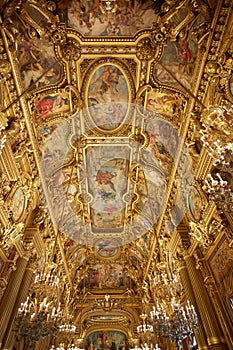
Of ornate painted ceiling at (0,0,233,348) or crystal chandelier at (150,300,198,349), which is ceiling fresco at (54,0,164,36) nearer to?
ornate painted ceiling at (0,0,233,348)

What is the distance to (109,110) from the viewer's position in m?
9.69

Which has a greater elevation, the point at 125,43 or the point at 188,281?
the point at 125,43

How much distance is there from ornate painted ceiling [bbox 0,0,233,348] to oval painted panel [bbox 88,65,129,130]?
0.13 feet

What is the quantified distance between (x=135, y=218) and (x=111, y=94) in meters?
8.00

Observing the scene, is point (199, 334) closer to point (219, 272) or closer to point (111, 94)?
point (219, 272)

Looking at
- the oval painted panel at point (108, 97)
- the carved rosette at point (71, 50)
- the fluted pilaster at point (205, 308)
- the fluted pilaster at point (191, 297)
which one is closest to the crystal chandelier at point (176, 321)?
the fluted pilaster at point (191, 297)

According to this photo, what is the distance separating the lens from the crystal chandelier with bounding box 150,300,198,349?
796 cm

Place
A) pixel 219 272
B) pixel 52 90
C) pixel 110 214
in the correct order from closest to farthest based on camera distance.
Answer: pixel 219 272, pixel 52 90, pixel 110 214

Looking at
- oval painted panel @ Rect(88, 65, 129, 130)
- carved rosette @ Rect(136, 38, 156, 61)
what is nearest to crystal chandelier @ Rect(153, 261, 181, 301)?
oval painted panel @ Rect(88, 65, 129, 130)

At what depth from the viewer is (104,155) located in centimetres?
1138

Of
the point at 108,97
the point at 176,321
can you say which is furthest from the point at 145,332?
the point at 108,97

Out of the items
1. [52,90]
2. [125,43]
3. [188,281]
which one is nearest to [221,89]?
[125,43]

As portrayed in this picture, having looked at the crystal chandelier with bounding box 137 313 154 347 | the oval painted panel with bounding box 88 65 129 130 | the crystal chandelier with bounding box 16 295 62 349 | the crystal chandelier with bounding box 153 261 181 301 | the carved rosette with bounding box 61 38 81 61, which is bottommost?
the crystal chandelier with bounding box 16 295 62 349

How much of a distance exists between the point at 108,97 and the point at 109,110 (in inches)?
21.6
